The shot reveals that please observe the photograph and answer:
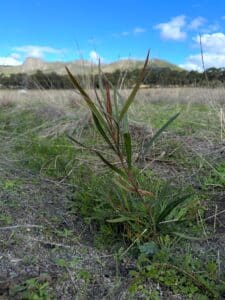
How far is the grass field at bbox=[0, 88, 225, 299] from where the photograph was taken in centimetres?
173

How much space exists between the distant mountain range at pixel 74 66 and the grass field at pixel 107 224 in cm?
110

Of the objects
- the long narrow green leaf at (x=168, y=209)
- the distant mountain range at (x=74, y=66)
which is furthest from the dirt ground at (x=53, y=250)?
the distant mountain range at (x=74, y=66)

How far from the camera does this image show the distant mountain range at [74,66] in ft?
16.9

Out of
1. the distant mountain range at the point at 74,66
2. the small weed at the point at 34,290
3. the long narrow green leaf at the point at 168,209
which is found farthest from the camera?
the distant mountain range at the point at 74,66

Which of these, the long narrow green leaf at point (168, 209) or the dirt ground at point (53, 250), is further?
the long narrow green leaf at point (168, 209)

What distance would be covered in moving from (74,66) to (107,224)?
142 inches

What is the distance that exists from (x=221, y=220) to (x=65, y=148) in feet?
4.79

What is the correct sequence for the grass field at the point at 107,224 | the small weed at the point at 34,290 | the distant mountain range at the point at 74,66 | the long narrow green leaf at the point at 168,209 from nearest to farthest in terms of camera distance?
the small weed at the point at 34,290 → the grass field at the point at 107,224 → the long narrow green leaf at the point at 168,209 → the distant mountain range at the point at 74,66

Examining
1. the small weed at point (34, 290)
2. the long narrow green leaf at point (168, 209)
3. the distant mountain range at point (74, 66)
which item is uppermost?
the distant mountain range at point (74, 66)

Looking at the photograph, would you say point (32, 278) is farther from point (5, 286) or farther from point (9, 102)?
point (9, 102)

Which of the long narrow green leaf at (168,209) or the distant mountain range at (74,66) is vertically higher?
the distant mountain range at (74,66)

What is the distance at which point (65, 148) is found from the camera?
328 cm

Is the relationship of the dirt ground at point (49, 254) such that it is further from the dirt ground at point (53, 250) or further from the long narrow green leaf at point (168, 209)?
the long narrow green leaf at point (168, 209)

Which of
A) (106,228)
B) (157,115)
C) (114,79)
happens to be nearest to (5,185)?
(106,228)
